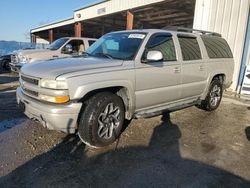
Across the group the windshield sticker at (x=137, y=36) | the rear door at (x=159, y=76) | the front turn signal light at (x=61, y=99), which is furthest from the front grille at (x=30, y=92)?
the windshield sticker at (x=137, y=36)

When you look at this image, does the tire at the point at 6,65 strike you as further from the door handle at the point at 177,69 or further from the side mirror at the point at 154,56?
the side mirror at the point at 154,56

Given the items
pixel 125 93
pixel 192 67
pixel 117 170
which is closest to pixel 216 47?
pixel 192 67

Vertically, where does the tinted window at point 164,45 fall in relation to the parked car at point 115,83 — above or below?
above

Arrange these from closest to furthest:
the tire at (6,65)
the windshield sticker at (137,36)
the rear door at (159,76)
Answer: the rear door at (159,76) → the windshield sticker at (137,36) → the tire at (6,65)

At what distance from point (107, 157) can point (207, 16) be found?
774cm

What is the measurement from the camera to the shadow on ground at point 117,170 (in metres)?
2.99

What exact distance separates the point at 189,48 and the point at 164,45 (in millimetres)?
874

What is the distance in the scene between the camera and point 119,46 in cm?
464

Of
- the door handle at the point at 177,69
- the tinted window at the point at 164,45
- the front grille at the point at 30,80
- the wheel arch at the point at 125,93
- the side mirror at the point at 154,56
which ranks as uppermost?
the tinted window at the point at 164,45

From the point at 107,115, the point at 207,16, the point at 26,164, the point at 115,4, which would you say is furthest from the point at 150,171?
the point at 115,4

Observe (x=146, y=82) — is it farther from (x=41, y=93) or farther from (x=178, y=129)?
(x=41, y=93)

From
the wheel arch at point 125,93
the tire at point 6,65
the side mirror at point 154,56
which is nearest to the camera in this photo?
the wheel arch at point 125,93

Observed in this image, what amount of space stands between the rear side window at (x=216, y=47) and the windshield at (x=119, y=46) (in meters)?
2.21

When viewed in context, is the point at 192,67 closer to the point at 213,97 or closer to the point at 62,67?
the point at 213,97
